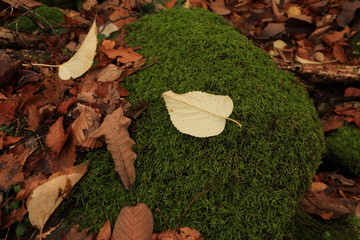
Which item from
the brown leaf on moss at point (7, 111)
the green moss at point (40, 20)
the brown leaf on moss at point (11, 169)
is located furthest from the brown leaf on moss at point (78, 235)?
the green moss at point (40, 20)

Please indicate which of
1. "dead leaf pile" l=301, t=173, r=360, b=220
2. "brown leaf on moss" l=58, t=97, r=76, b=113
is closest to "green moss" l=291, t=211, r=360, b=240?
"dead leaf pile" l=301, t=173, r=360, b=220

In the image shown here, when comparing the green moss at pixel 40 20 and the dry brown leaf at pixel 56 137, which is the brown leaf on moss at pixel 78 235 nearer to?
the dry brown leaf at pixel 56 137

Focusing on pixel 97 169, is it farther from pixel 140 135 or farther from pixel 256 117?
pixel 256 117

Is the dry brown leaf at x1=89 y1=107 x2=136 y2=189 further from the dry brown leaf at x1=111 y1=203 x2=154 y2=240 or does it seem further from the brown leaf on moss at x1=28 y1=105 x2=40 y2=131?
the brown leaf on moss at x1=28 y1=105 x2=40 y2=131

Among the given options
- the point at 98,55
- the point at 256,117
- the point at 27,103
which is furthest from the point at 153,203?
the point at 98,55

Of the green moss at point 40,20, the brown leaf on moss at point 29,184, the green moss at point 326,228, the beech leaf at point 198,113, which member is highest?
the beech leaf at point 198,113
